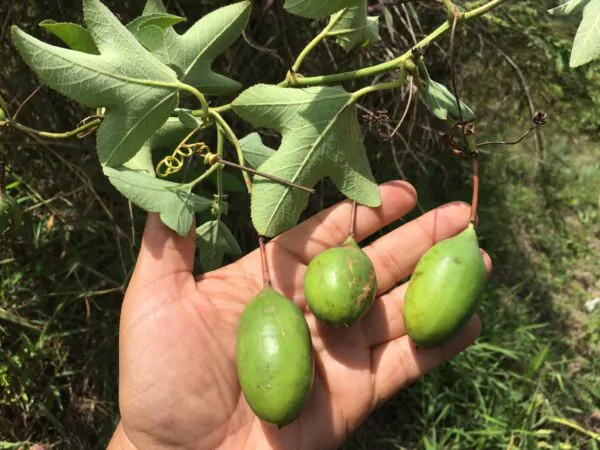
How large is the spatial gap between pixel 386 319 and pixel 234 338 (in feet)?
1.69

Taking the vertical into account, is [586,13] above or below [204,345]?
above

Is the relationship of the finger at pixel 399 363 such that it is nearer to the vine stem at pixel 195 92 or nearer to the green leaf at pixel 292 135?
the green leaf at pixel 292 135

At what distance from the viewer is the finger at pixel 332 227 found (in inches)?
73.7

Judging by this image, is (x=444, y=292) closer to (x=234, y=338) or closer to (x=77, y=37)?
(x=234, y=338)

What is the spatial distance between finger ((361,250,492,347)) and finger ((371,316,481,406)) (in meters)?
Answer: 0.03

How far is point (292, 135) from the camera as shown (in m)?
1.60

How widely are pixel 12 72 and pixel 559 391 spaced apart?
274 centimetres


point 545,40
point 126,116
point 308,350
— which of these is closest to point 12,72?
point 126,116

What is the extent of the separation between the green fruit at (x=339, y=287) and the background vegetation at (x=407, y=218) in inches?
31.1

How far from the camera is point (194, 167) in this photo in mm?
2414

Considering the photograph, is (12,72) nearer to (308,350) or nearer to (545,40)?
(308,350)

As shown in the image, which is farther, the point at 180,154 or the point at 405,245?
the point at 405,245

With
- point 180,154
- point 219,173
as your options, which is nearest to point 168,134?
point 180,154

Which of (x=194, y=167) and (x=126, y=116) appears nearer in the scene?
(x=126, y=116)
